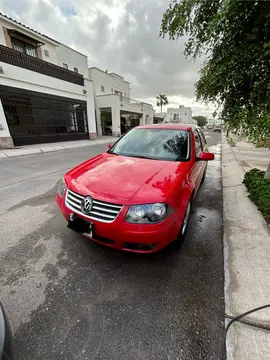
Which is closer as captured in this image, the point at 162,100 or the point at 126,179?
the point at 126,179

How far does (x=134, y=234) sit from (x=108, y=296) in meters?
0.68

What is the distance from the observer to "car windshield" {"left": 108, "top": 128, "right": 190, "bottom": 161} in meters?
2.75

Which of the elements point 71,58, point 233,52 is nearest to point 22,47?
point 71,58

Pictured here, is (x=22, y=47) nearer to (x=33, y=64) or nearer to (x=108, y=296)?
(x=33, y=64)

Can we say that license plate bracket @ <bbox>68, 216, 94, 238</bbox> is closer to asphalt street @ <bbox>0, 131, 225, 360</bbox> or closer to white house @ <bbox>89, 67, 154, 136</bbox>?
asphalt street @ <bbox>0, 131, 225, 360</bbox>

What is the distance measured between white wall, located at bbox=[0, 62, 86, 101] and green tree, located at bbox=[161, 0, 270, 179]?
10316 mm

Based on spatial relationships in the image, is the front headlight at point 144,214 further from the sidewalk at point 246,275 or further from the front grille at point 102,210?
the sidewalk at point 246,275

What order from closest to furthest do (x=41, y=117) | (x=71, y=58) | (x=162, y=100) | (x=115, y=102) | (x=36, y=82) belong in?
(x=36, y=82) → (x=41, y=117) → (x=71, y=58) → (x=115, y=102) → (x=162, y=100)

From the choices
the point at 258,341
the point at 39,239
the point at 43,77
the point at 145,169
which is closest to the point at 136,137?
the point at 145,169

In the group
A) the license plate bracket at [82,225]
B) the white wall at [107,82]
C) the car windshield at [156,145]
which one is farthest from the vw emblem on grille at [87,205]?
the white wall at [107,82]

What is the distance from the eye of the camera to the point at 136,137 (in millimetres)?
3342

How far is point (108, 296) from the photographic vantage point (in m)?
1.75

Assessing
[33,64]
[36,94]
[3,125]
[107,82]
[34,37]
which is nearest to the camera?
[3,125]

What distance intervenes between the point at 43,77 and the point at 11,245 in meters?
12.9
